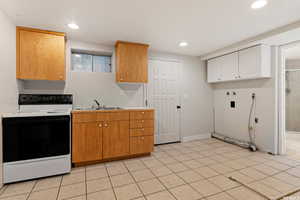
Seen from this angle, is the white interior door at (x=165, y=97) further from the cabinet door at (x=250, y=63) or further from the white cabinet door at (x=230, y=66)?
the cabinet door at (x=250, y=63)

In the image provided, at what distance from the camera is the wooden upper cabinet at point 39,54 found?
2.38 metres

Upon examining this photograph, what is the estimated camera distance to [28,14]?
205cm

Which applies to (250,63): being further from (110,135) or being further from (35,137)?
(35,137)

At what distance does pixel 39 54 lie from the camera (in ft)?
8.11

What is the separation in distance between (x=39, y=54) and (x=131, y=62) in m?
1.57

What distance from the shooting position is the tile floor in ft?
5.83

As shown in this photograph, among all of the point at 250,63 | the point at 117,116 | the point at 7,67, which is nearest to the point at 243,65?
the point at 250,63

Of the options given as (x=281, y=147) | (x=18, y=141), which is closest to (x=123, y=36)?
(x=18, y=141)

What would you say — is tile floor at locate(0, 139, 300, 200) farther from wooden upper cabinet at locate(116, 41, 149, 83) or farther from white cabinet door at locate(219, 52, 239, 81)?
white cabinet door at locate(219, 52, 239, 81)

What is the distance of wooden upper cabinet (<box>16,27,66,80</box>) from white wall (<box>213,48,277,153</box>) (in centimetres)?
379

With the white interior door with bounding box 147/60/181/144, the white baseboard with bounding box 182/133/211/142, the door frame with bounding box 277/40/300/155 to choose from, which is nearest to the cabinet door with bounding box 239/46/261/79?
the door frame with bounding box 277/40/300/155

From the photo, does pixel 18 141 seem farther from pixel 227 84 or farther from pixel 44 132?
pixel 227 84

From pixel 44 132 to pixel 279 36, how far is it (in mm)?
4029

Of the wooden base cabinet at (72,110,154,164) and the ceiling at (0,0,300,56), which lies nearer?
the ceiling at (0,0,300,56)
